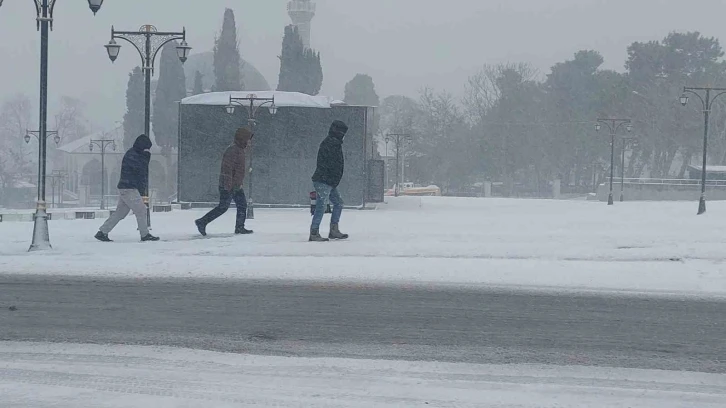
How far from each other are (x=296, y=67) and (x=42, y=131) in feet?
227

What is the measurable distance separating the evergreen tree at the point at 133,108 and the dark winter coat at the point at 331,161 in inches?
2869

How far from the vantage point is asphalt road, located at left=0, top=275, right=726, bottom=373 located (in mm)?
5988

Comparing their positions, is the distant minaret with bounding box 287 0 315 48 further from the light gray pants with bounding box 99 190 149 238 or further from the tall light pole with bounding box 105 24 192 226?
the light gray pants with bounding box 99 190 149 238

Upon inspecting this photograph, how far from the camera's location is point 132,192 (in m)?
13.4

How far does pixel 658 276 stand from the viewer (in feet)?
33.0

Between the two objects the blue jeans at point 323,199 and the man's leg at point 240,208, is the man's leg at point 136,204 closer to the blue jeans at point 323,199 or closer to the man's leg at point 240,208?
the man's leg at point 240,208

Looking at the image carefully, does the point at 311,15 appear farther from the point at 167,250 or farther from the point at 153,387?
the point at 153,387

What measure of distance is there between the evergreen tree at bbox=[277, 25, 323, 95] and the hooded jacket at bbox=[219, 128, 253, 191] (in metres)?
66.2

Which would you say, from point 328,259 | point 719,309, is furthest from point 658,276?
point 328,259

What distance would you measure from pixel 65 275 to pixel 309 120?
2922 centimetres

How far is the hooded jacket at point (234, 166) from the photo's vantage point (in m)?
14.4

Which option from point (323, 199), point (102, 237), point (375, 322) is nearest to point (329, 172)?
point (323, 199)

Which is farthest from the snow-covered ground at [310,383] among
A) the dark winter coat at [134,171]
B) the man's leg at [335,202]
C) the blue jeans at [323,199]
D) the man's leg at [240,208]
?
the man's leg at [240,208]

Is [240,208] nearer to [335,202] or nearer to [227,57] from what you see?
[335,202]
